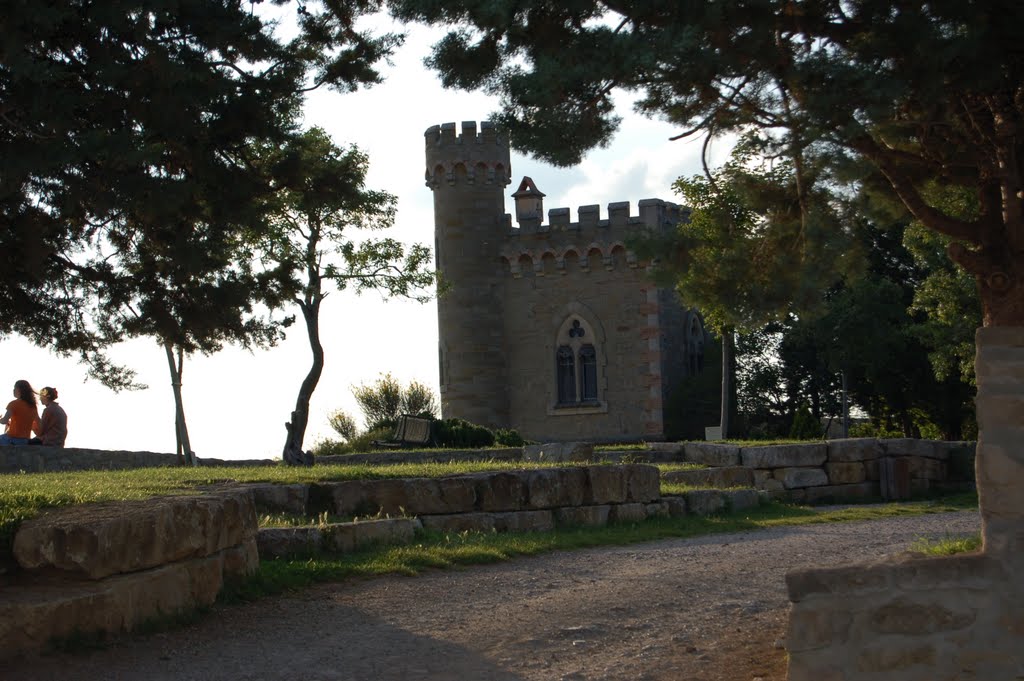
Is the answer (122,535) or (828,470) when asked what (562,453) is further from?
(122,535)

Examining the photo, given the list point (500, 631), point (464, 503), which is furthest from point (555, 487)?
point (500, 631)

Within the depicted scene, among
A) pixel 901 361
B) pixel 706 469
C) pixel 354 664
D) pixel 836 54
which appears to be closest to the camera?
pixel 836 54

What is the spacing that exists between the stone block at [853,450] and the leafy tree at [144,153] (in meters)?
11.4

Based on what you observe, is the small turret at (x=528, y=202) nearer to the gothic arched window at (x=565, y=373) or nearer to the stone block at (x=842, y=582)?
the gothic arched window at (x=565, y=373)

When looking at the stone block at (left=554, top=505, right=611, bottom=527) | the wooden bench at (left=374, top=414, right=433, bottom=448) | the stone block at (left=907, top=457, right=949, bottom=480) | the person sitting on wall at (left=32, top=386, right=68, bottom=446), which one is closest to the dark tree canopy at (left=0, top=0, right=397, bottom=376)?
the stone block at (left=554, top=505, right=611, bottom=527)

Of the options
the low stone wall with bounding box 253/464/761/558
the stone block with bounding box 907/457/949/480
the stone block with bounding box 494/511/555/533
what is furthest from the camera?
the stone block with bounding box 907/457/949/480

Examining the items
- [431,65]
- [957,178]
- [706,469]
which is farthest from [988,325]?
[706,469]

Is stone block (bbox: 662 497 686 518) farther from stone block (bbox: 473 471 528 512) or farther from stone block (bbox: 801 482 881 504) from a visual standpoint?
stone block (bbox: 801 482 881 504)

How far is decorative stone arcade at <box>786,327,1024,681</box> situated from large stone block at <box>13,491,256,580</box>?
3751 millimetres

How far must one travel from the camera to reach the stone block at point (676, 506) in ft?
46.3

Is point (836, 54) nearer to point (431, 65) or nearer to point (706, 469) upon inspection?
point (431, 65)

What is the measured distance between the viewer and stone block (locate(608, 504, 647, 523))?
43.5 feet

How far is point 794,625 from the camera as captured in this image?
563 centimetres

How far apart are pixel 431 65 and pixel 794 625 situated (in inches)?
137
